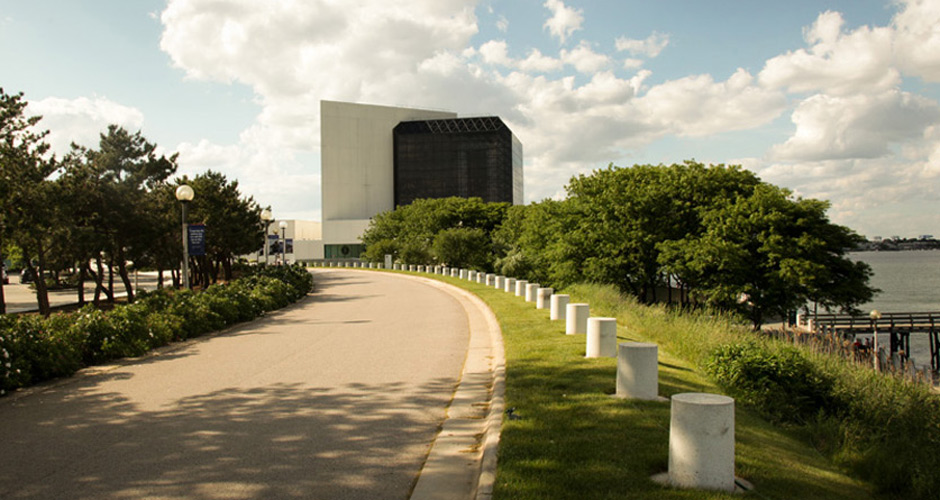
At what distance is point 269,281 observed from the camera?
2262cm

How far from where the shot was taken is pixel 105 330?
1114cm

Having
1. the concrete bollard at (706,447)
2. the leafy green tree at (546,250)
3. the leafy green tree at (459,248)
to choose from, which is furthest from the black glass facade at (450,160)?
the concrete bollard at (706,447)

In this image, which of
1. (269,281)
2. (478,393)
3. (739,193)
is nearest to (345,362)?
(478,393)

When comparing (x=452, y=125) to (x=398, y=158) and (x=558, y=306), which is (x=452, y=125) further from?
(x=558, y=306)

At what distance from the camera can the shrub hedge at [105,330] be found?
9.07m

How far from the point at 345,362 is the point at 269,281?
13126mm

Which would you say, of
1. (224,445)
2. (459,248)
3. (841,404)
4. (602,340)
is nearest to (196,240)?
(602,340)

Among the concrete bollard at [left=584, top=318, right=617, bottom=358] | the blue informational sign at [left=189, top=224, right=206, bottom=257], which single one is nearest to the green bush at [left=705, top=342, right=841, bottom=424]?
the concrete bollard at [left=584, top=318, right=617, bottom=358]

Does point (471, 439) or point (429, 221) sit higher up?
point (429, 221)

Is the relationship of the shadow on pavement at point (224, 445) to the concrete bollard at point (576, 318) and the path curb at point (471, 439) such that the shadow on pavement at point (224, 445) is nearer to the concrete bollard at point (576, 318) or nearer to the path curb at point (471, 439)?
the path curb at point (471, 439)

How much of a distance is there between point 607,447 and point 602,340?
451 centimetres

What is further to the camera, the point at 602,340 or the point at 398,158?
the point at 398,158

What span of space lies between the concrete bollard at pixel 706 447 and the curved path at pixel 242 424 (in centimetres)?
162

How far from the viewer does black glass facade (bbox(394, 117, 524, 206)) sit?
119625 mm
